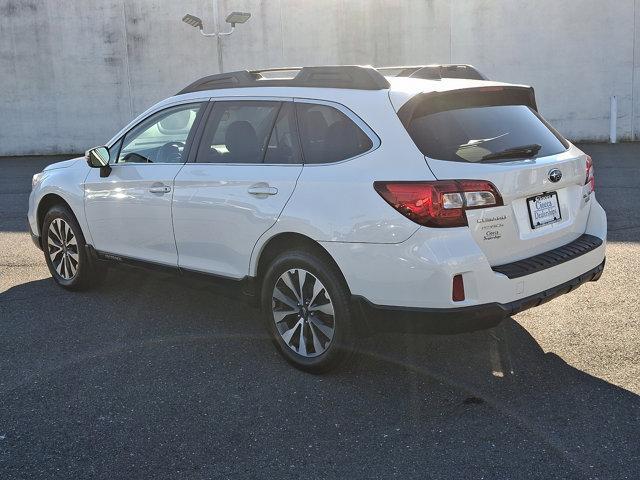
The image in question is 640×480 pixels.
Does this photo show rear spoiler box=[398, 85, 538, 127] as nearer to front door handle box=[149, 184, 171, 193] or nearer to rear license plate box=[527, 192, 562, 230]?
rear license plate box=[527, 192, 562, 230]

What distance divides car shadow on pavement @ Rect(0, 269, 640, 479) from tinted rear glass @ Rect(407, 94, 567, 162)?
130cm

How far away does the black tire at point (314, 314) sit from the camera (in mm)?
4059

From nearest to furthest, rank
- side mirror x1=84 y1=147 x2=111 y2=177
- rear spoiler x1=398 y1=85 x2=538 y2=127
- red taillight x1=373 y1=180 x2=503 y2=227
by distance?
1. red taillight x1=373 y1=180 x2=503 y2=227
2. rear spoiler x1=398 y1=85 x2=538 y2=127
3. side mirror x1=84 y1=147 x2=111 y2=177

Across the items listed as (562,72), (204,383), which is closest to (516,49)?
(562,72)

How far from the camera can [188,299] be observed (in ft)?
19.7

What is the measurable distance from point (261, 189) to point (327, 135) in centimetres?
52

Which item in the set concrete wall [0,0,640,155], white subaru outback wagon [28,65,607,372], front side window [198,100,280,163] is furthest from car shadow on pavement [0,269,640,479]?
concrete wall [0,0,640,155]

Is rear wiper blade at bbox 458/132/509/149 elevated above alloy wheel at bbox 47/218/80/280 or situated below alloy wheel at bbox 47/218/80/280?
above

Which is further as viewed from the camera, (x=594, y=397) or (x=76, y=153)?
(x=76, y=153)

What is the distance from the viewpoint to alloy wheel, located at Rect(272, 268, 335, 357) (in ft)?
13.8

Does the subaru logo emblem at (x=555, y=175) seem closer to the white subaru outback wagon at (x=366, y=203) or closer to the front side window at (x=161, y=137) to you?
the white subaru outback wagon at (x=366, y=203)

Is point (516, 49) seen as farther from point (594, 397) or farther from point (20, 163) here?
point (594, 397)

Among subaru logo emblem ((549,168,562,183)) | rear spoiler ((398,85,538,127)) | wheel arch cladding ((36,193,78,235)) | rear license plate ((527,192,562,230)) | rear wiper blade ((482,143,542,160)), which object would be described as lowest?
wheel arch cladding ((36,193,78,235))

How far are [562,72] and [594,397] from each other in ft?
62.7
